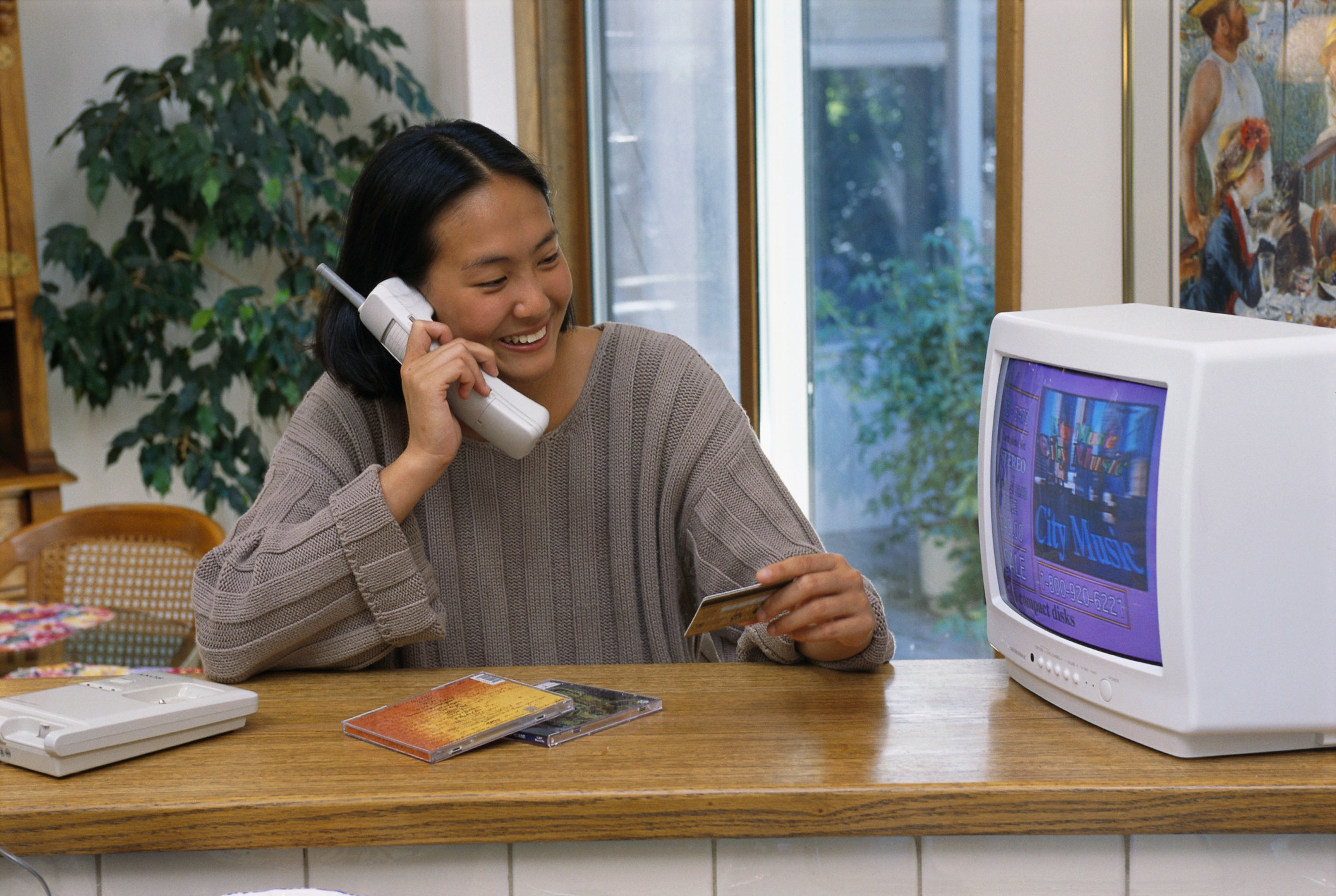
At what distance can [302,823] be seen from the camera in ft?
2.80

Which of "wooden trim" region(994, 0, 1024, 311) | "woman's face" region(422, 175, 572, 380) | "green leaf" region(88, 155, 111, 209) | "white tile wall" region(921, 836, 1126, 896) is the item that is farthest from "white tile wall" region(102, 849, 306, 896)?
"green leaf" region(88, 155, 111, 209)

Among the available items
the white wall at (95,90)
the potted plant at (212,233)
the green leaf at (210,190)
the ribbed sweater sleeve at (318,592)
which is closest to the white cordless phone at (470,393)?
the ribbed sweater sleeve at (318,592)

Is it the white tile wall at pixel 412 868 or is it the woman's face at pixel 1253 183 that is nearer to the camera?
the white tile wall at pixel 412 868

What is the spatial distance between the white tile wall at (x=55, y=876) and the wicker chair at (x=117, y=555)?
164 centimetres

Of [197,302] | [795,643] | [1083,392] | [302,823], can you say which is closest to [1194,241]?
[1083,392]

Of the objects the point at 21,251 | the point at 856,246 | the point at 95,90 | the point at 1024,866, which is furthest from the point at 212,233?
the point at 1024,866

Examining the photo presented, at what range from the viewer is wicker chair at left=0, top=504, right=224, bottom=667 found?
254 cm

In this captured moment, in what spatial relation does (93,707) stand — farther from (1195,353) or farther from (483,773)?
(1195,353)

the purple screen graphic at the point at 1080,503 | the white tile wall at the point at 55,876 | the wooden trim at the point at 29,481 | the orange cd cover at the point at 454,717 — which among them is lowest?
the wooden trim at the point at 29,481

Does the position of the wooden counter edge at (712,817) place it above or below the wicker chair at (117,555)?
above

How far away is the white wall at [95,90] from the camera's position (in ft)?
11.8

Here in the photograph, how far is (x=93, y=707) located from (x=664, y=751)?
451 mm

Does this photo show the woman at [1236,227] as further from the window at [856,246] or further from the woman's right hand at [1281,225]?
the window at [856,246]

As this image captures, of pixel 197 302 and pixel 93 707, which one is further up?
pixel 197 302
